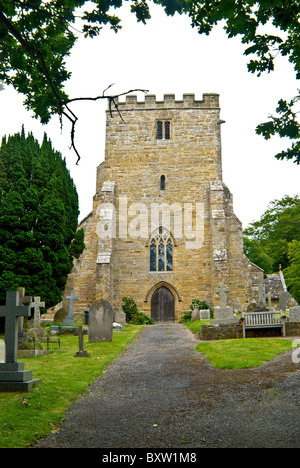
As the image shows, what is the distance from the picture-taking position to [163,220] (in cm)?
2427

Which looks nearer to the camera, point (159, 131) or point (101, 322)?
point (101, 322)

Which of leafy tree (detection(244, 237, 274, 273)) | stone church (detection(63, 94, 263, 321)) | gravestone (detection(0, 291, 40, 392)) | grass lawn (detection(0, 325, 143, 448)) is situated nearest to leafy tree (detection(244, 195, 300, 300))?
leafy tree (detection(244, 237, 274, 273))

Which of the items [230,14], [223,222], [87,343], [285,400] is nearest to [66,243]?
[87,343]

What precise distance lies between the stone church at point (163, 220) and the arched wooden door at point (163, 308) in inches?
2.3

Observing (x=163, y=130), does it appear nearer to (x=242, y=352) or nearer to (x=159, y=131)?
(x=159, y=131)

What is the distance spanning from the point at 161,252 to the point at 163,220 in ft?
6.51

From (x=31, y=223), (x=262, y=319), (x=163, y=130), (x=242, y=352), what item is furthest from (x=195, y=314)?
(x=163, y=130)

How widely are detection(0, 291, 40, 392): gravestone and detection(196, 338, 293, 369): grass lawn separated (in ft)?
13.5

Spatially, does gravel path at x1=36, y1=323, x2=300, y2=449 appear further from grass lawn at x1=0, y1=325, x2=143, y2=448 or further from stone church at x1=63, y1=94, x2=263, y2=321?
stone church at x1=63, y1=94, x2=263, y2=321

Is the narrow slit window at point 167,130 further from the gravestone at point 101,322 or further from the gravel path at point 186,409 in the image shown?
the gravel path at point 186,409

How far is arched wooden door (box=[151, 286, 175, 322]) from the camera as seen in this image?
77.1ft

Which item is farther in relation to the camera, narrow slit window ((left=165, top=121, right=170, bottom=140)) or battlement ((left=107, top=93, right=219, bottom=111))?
battlement ((left=107, top=93, right=219, bottom=111))

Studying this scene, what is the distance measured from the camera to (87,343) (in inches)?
508
